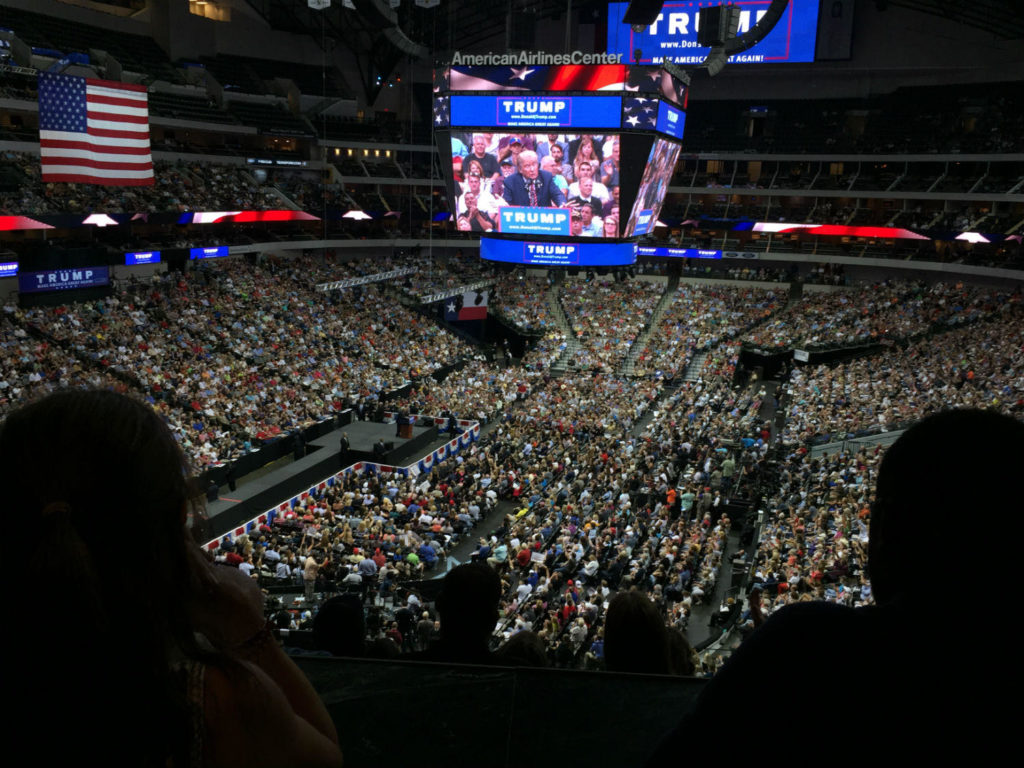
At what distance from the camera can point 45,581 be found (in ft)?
3.53

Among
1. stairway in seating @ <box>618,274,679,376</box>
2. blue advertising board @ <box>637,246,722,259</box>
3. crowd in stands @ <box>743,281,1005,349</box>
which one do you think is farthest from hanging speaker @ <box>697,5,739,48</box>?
blue advertising board @ <box>637,246,722,259</box>

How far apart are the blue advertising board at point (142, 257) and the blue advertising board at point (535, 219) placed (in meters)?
15.1

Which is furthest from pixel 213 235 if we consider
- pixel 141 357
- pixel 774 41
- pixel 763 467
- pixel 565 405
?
pixel 774 41

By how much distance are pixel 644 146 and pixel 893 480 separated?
20.5 meters

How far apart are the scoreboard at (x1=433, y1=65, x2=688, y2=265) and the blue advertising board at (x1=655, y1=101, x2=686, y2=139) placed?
47mm

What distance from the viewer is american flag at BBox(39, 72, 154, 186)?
19.8m

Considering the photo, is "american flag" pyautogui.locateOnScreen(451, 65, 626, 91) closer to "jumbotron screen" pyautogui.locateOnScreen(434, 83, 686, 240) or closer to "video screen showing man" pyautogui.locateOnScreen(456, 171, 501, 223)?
"jumbotron screen" pyautogui.locateOnScreen(434, 83, 686, 240)

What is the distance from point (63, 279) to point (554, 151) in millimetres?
16271

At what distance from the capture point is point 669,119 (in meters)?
21.5

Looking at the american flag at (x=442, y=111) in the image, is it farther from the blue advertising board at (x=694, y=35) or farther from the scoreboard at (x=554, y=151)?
the blue advertising board at (x=694, y=35)

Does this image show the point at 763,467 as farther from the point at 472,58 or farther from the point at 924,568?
the point at 924,568

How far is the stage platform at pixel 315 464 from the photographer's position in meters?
19.0

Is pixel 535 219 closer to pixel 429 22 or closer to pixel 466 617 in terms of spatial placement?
pixel 466 617

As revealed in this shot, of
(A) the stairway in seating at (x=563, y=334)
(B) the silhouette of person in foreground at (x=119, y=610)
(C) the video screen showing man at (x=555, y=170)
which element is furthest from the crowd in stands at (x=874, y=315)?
(B) the silhouette of person in foreground at (x=119, y=610)
